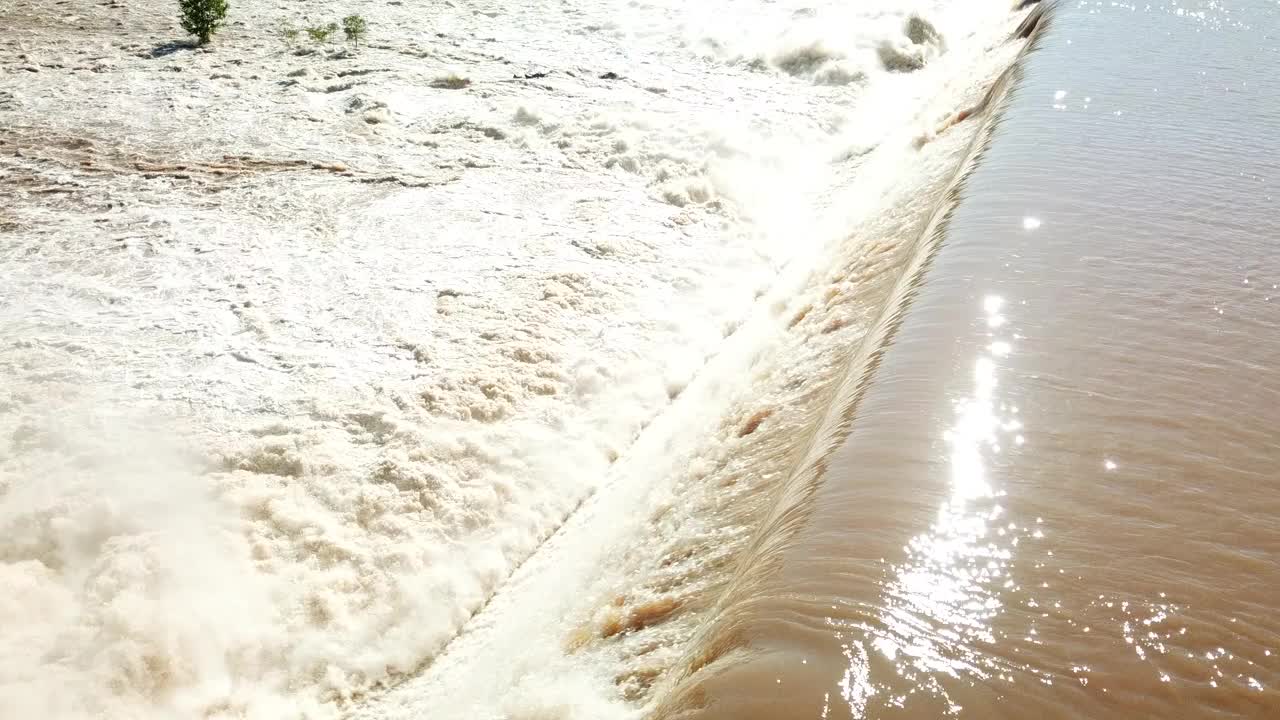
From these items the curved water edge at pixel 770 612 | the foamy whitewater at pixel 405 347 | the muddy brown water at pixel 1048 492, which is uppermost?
the muddy brown water at pixel 1048 492

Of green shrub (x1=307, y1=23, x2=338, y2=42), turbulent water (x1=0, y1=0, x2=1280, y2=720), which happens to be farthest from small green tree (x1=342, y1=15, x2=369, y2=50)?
turbulent water (x1=0, y1=0, x2=1280, y2=720)

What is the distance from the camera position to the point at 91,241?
225 inches

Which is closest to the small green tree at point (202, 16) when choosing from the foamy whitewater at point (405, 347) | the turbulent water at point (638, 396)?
the foamy whitewater at point (405, 347)

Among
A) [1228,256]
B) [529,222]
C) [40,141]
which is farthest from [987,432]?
[40,141]

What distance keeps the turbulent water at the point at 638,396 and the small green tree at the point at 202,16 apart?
1105 millimetres

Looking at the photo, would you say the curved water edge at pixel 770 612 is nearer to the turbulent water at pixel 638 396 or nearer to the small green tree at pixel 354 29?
the turbulent water at pixel 638 396

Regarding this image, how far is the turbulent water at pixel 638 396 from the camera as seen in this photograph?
2.39 metres

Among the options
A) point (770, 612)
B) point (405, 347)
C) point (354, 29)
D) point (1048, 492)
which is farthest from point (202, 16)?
point (1048, 492)

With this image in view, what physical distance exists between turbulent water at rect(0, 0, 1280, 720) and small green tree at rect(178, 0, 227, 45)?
3.63 ft

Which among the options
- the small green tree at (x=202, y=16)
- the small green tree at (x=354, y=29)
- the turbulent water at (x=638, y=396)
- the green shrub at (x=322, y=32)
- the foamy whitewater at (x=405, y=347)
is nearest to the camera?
the turbulent water at (x=638, y=396)

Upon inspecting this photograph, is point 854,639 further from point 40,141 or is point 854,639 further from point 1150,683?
point 40,141

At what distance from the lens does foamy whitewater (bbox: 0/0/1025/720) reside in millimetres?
3352

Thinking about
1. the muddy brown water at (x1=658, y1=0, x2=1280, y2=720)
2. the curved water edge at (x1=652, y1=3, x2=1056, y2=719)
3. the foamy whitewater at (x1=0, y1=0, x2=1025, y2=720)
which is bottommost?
the foamy whitewater at (x1=0, y1=0, x2=1025, y2=720)

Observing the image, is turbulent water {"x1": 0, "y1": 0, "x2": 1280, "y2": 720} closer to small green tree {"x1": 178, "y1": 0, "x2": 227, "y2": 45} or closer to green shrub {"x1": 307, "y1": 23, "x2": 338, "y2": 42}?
green shrub {"x1": 307, "y1": 23, "x2": 338, "y2": 42}
